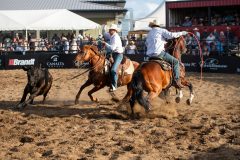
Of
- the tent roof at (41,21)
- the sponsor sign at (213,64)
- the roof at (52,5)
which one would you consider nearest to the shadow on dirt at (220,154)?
the sponsor sign at (213,64)

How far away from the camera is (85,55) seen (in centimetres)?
1081

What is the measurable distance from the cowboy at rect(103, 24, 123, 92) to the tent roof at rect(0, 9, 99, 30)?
17.7m

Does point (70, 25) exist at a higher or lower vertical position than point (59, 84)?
higher

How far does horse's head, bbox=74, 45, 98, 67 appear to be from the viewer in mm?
10750

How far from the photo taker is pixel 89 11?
4150 centimetres

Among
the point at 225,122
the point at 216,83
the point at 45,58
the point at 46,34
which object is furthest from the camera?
the point at 46,34

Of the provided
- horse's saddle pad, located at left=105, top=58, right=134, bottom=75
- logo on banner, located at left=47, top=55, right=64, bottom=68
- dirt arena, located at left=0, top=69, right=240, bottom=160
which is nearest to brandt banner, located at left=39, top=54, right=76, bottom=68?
logo on banner, located at left=47, top=55, right=64, bottom=68

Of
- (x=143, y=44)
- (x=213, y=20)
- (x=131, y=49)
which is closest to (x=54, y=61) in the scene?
(x=131, y=49)

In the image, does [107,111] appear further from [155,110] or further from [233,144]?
[233,144]

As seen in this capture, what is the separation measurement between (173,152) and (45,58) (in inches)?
640

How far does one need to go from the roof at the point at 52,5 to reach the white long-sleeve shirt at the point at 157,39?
32.0 metres

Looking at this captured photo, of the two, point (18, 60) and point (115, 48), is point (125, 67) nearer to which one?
point (115, 48)

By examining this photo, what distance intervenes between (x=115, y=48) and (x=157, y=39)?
1.53m

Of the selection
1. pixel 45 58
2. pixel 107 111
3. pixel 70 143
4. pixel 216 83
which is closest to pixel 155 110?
pixel 107 111
